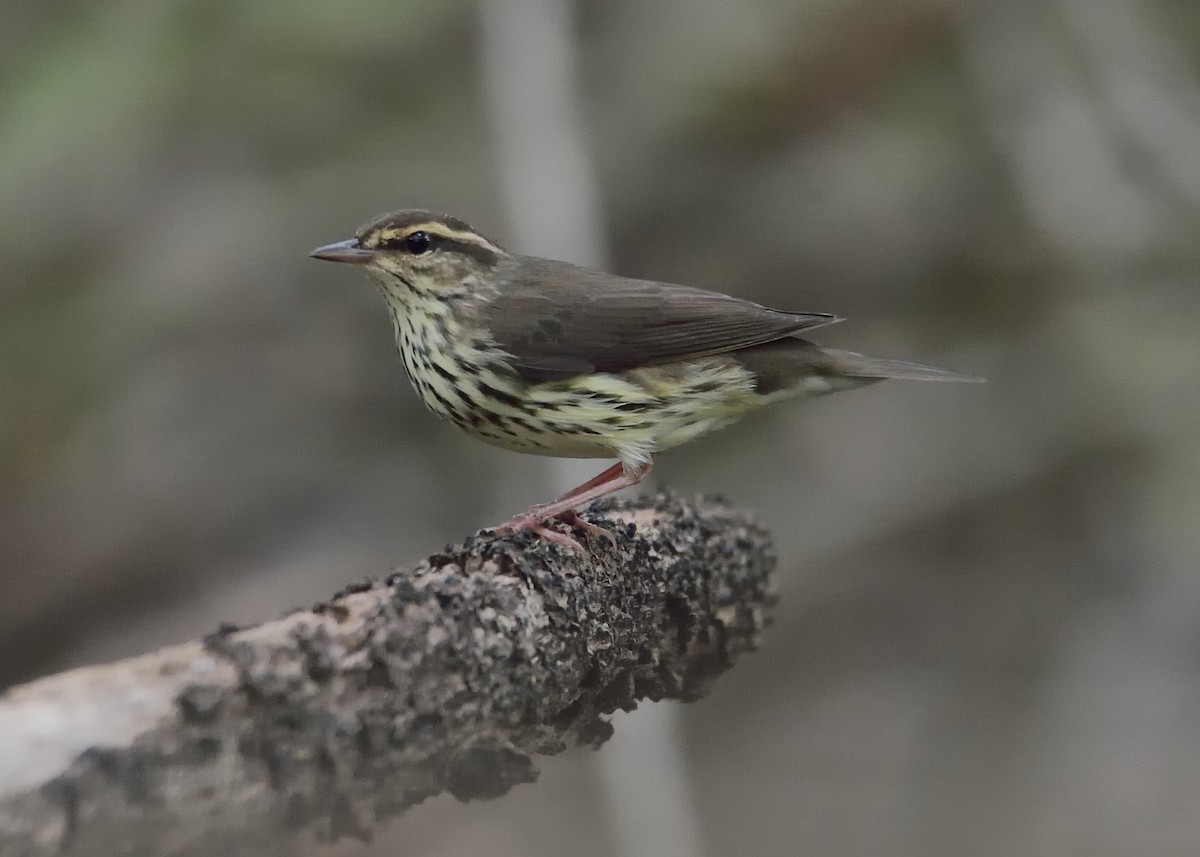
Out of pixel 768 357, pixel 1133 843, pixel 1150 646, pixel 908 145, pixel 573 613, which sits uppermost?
pixel 908 145

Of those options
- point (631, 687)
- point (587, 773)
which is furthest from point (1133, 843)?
point (631, 687)

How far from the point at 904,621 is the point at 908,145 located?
314cm

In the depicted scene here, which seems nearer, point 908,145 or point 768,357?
point 768,357

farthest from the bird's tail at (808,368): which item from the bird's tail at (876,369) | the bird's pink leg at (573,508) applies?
the bird's pink leg at (573,508)

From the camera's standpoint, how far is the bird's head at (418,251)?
4.43 metres

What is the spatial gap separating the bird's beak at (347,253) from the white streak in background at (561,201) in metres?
1.10

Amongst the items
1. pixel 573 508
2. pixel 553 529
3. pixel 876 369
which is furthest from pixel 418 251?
pixel 876 369

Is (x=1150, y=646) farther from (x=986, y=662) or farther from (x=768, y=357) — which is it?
(x=768, y=357)

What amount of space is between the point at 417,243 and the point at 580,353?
0.74 metres

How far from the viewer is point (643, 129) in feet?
28.2

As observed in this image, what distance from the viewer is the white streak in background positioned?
4516 millimetres

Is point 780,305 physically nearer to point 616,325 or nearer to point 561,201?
point 561,201

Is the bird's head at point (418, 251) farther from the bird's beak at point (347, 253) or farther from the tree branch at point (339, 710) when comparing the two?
the tree branch at point (339, 710)

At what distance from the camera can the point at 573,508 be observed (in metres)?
3.81
